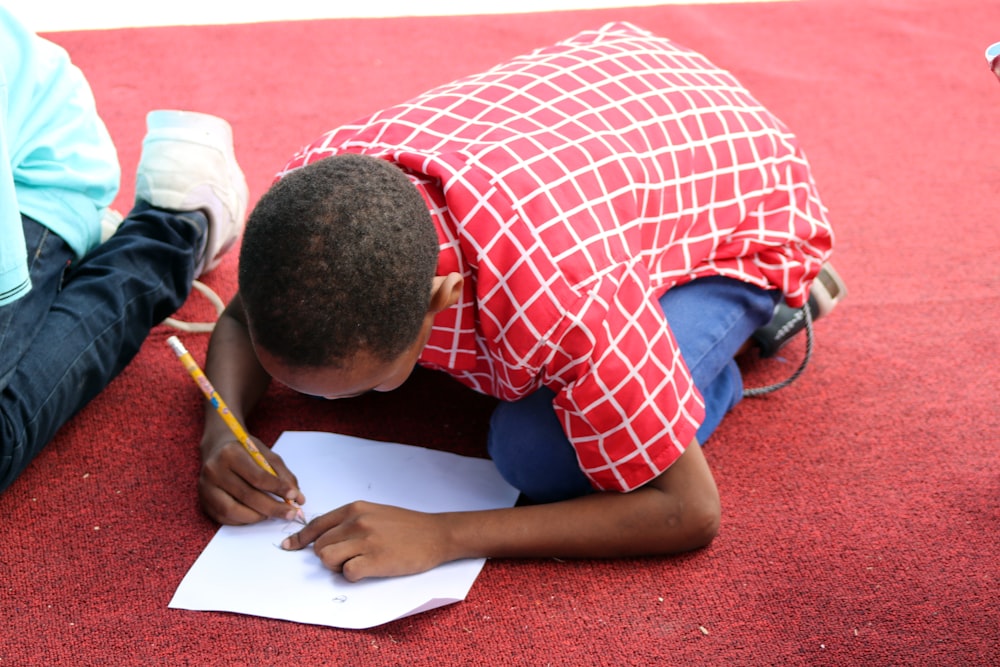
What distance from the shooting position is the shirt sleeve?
923 millimetres

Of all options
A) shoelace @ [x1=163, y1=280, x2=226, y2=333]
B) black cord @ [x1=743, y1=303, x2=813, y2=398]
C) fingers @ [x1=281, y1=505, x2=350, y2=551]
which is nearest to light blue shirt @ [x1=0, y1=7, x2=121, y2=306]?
shoelace @ [x1=163, y1=280, x2=226, y2=333]

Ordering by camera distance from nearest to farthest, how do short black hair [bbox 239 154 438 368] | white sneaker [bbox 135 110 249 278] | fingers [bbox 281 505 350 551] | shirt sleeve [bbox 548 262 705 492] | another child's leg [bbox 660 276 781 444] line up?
1. short black hair [bbox 239 154 438 368]
2. shirt sleeve [bbox 548 262 705 492]
3. fingers [bbox 281 505 350 551]
4. another child's leg [bbox 660 276 781 444]
5. white sneaker [bbox 135 110 249 278]

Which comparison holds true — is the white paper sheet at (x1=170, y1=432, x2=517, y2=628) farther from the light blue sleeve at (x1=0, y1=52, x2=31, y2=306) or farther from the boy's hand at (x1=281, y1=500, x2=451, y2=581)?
the light blue sleeve at (x1=0, y1=52, x2=31, y2=306)

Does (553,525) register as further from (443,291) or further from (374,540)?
(443,291)

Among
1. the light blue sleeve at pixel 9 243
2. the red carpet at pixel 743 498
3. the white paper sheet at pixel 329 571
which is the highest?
the light blue sleeve at pixel 9 243

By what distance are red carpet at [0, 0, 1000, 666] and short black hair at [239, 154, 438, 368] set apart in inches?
12.6

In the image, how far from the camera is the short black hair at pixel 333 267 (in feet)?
2.61

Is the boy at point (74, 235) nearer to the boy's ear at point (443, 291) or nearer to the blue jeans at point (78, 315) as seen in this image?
the blue jeans at point (78, 315)

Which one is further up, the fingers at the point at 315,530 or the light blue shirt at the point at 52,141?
the light blue shirt at the point at 52,141

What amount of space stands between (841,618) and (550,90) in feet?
2.11

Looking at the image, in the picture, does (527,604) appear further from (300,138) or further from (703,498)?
(300,138)

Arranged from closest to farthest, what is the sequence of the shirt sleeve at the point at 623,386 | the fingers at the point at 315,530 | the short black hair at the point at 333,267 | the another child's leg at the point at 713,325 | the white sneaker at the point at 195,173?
the short black hair at the point at 333,267 → the shirt sleeve at the point at 623,386 → the fingers at the point at 315,530 → the another child's leg at the point at 713,325 → the white sneaker at the point at 195,173

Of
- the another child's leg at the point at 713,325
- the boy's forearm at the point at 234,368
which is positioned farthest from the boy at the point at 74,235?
the another child's leg at the point at 713,325

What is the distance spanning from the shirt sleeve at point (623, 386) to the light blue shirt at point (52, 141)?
2.06 ft
